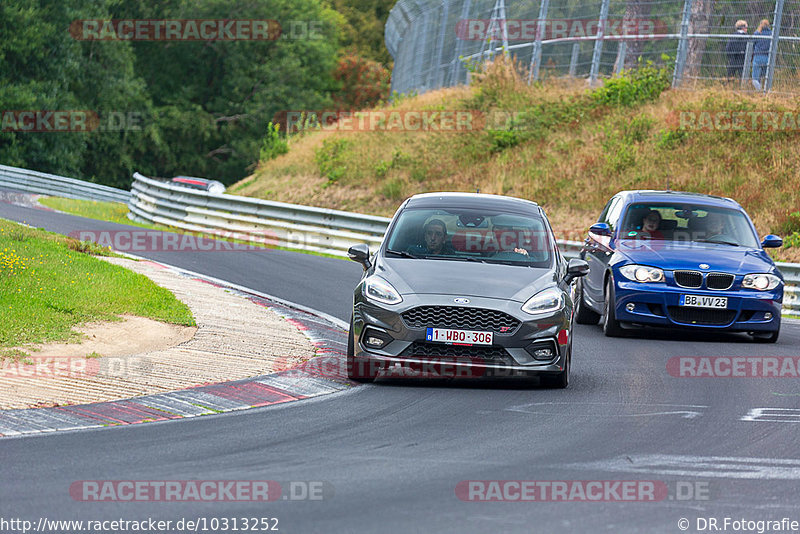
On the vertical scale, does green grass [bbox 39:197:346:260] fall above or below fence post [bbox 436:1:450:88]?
below

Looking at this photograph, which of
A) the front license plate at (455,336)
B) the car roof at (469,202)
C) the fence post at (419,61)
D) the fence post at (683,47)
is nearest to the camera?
the front license plate at (455,336)

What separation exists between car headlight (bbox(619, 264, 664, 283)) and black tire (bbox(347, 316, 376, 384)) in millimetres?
4959

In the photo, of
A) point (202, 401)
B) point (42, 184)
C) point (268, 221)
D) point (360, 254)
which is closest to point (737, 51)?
point (268, 221)

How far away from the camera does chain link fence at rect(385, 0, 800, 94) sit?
27.9 meters

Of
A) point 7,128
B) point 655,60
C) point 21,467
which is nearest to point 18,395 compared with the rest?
point 21,467

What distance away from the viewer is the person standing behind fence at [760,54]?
2752 centimetres

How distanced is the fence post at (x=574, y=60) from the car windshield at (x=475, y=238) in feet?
68.0

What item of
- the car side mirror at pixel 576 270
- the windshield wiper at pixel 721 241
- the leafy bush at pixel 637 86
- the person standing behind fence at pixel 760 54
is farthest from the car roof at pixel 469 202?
the leafy bush at pixel 637 86

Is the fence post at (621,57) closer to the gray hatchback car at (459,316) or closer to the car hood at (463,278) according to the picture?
the gray hatchback car at (459,316)

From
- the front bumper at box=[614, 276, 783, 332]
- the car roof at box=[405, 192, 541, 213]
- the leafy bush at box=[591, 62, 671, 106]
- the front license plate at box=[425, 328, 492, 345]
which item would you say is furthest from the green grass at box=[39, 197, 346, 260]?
the front license plate at box=[425, 328, 492, 345]

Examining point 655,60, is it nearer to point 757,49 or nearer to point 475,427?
point 757,49

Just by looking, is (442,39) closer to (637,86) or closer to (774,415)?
(637,86)

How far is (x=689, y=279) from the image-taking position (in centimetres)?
1427

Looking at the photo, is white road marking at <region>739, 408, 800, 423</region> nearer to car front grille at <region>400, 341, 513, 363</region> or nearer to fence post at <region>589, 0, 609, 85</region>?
car front grille at <region>400, 341, 513, 363</region>
